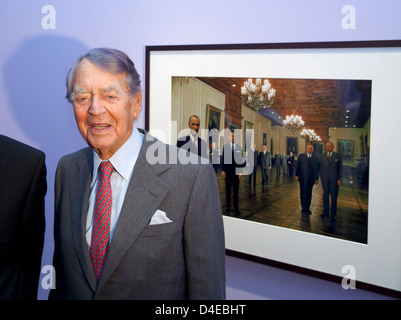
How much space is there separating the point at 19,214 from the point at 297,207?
99 cm

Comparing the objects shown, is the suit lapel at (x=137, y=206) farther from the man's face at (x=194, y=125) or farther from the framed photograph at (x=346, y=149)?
the framed photograph at (x=346, y=149)

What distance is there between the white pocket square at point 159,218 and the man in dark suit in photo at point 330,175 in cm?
60

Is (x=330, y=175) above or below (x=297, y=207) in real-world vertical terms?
above

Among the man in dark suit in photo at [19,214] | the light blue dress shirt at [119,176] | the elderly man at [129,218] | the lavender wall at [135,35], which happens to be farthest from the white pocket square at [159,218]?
the lavender wall at [135,35]

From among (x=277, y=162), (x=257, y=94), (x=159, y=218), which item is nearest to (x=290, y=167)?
(x=277, y=162)

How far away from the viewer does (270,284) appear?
155 centimetres

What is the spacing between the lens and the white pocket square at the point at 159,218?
1.08 m

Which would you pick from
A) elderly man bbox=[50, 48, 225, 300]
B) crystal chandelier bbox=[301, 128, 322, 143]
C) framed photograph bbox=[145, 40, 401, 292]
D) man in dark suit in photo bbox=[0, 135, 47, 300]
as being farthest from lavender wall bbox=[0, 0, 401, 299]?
man in dark suit in photo bbox=[0, 135, 47, 300]

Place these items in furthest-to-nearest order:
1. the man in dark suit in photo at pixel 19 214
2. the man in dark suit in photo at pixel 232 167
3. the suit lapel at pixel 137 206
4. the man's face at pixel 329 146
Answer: the man in dark suit in photo at pixel 232 167 → the man's face at pixel 329 146 → the man in dark suit in photo at pixel 19 214 → the suit lapel at pixel 137 206

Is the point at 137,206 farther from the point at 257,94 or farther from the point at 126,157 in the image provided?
the point at 257,94

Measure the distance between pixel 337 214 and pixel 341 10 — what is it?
2.41ft

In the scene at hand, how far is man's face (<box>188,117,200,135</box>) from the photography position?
1.58 metres

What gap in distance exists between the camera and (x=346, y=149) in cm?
124
